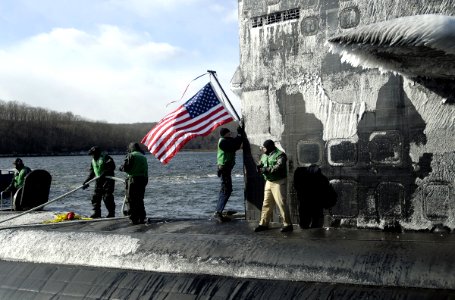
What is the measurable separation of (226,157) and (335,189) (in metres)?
2.16

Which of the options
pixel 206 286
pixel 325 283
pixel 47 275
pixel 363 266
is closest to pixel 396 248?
pixel 363 266

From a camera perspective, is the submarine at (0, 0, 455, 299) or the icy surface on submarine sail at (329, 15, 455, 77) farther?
the submarine at (0, 0, 455, 299)

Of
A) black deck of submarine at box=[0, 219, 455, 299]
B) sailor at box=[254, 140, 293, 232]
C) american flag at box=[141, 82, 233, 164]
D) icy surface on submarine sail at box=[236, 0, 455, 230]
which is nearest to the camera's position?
black deck of submarine at box=[0, 219, 455, 299]

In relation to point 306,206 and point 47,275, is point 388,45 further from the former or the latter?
point 47,275

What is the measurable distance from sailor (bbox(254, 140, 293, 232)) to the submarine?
23 cm

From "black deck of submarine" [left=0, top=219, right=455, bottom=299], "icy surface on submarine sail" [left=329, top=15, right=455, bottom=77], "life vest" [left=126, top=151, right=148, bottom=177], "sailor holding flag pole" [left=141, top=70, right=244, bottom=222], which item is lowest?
"black deck of submarine" [left=0, top=219, right=455, bottom=299]

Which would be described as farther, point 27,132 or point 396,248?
point 27,132

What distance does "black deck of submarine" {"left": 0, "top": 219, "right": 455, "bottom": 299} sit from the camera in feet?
16.2

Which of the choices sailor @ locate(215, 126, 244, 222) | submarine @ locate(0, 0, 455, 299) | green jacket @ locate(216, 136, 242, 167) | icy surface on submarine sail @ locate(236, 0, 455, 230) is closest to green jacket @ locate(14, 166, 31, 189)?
submarine @ locate(0, 0, 455, 299)

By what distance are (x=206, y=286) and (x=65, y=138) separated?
477ft

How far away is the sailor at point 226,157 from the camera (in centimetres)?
792

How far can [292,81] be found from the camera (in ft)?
23.0

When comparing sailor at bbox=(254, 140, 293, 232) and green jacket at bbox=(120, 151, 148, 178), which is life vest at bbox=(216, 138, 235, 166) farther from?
green jacket at bbox=(120, 151, 148, 178)

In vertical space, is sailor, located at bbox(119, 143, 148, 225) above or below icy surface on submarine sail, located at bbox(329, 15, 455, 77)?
below
